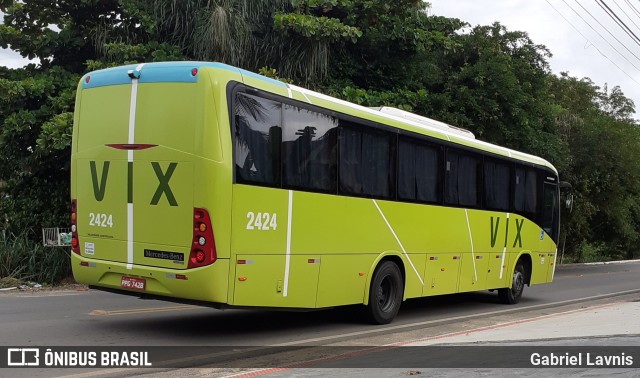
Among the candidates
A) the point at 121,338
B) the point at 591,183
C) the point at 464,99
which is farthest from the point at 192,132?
the point at 591,183

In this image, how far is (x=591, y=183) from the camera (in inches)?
1396

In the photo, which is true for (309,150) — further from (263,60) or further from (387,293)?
(263,60)

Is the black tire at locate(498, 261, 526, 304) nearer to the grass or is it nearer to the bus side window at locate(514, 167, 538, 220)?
the bus side window at locate(514, 167, 538, 220)

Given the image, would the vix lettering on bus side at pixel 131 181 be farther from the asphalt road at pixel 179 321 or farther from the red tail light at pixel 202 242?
the asphalt road at pixel 179 321

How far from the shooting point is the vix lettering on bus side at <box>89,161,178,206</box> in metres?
8.81

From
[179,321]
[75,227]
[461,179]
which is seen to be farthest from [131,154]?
[461,179]

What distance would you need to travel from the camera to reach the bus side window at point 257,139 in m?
8.93

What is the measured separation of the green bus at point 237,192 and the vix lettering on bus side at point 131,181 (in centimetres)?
2

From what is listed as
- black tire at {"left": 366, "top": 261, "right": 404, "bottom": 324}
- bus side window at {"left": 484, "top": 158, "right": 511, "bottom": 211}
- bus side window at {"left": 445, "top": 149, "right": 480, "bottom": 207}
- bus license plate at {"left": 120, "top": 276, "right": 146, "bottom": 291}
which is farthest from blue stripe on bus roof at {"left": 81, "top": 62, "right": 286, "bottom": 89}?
bus side window at {"left": 484, "top": 158, "right": 511, "bottom": 211}

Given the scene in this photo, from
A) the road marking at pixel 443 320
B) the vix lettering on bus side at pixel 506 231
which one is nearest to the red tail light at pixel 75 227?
the road marking at pixel 443 320

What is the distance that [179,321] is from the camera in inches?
440

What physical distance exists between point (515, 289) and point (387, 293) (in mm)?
5762

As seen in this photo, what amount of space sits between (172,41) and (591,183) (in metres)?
23.7

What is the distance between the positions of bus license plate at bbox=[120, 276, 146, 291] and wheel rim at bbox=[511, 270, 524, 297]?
32.9ft
